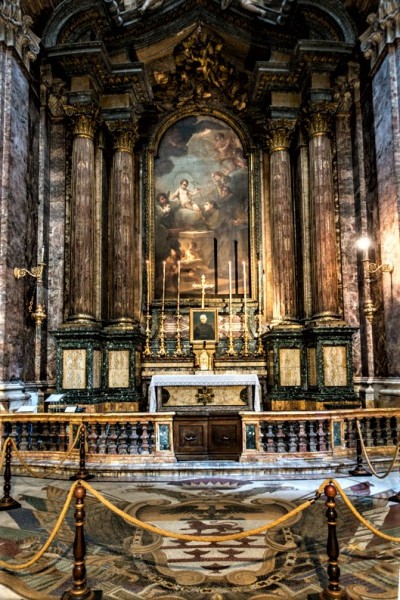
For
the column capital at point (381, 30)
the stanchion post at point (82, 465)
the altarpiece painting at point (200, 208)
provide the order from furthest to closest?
the altarpiece painting at point (200, 208) → the column capital at point (381, 30) → the stanchion post at point (82, 465)

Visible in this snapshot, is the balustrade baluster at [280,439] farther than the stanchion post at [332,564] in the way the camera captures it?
Yes

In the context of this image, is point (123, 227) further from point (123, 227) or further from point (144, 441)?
point (144, 441)

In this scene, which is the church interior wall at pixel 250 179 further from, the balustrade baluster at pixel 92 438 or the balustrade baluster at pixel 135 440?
the balustrade baluster at pixel 135 440

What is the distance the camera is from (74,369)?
1087 centimetres

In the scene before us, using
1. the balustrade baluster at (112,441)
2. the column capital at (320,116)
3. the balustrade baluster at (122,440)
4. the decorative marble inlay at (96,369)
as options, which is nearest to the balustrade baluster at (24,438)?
the balustrade baluster at (112,441)

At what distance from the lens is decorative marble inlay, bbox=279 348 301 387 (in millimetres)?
11547

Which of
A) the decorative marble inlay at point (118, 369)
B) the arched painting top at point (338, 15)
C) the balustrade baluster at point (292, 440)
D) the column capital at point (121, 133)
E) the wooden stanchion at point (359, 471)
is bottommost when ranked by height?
the wooden stanchion at point (359, 471)

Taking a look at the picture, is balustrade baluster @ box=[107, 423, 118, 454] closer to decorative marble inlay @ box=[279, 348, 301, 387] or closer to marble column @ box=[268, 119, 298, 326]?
decorative marble inlay @ box=[279, 348, 301, 387]

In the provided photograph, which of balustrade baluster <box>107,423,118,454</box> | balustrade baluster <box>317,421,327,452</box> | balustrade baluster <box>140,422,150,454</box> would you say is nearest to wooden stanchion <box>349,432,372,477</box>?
balustrade baluster <box>317,421,327,452</box>

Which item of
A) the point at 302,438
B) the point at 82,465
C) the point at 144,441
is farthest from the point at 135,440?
the point at 302,438

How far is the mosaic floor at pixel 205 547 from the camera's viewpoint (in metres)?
3.98

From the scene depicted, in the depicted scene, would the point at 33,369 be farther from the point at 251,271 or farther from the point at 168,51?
the point at 168,51

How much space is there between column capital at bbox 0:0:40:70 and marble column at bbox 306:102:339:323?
5.94m

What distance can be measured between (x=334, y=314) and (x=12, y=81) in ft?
25.2
